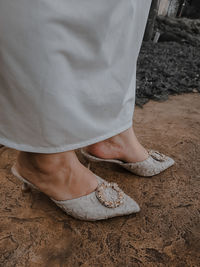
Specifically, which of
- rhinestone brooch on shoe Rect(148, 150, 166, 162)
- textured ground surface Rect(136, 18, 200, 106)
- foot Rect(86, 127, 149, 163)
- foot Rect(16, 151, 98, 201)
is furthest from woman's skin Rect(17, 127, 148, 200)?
textured ground surface Rect(136, 18, 200, 106)

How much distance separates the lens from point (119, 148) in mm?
887

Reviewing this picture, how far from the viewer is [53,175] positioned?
675 mm

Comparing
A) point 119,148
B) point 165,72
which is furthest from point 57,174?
point 165,72

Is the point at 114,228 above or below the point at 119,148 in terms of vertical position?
below

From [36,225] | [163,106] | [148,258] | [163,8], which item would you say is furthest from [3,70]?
[163,8]

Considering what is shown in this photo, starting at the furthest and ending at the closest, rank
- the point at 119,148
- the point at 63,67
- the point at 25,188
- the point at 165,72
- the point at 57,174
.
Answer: the point at 165,72 → the point at 119,148 → the point at 25,188 → the point at 57,174 → the point at 63,67

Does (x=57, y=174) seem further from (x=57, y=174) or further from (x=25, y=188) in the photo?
(x=25, y=188)

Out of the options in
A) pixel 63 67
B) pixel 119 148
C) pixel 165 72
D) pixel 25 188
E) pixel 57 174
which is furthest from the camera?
pixel 165 72

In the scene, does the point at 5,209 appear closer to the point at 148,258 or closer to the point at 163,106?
the point at 148,258

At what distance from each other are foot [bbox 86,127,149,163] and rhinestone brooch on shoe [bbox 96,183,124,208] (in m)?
0.15

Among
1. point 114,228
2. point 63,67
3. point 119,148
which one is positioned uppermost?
point 63,67

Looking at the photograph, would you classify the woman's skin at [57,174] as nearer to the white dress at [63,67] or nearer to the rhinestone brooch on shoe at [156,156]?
the white dress at [63,67]

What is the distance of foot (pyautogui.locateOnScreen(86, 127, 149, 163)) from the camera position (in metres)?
0.88

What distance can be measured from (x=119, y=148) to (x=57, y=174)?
11.8 inches
